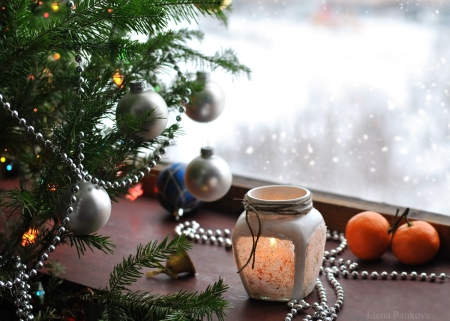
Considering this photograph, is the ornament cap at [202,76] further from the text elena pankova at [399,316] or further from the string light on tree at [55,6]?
the text elena pankova at [399,316]

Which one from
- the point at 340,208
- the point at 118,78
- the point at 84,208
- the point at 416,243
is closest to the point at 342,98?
the point at 340,208

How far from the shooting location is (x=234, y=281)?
96 centimetres

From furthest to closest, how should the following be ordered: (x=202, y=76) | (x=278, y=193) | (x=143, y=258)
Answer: (x=202, y=76), (x=278, y=193), (x=143, y=258)

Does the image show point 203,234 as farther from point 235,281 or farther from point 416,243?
point 416,243

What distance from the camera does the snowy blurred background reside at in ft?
3.34

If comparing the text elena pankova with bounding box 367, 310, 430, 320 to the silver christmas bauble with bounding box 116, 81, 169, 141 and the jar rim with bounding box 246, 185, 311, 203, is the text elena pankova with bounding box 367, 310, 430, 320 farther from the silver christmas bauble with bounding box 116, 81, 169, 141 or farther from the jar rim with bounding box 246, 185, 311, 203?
the silver christmas bauble with bounding box 116, 81, 169, 141

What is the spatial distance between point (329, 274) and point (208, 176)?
0.26m

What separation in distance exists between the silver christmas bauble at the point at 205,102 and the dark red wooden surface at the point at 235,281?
0.25 metres

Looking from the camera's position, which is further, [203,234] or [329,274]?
[203,234]

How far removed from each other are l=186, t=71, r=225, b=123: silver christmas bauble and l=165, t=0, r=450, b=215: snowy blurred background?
20 cm

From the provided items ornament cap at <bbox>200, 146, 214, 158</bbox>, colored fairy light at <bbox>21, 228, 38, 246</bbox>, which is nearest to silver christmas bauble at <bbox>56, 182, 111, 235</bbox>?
colored fairy light at <bbox>21, 228, 38, 246</bbox>

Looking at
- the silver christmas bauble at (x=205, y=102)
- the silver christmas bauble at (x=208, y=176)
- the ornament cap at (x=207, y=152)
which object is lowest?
the silver christmas bauble at (x=208, y=176)

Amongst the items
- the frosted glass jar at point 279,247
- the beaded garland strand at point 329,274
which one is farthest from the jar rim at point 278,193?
the beaded garland strand at point 329,274

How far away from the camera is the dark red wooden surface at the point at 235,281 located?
851 mm
